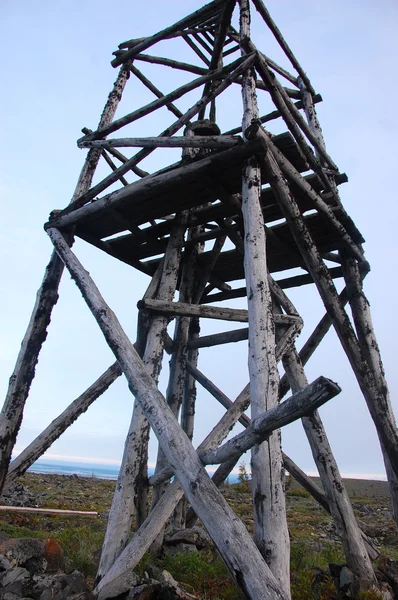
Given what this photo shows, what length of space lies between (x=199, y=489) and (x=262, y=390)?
0.87m

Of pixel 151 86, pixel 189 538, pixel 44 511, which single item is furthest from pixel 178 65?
pixel 44 511

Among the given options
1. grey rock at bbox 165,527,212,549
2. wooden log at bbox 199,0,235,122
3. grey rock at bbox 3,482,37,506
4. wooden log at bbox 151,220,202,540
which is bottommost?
grey rock at bbox 3,482,37,506

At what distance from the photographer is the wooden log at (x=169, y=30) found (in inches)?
A: 267

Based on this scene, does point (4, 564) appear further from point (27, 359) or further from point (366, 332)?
point (366, 332)

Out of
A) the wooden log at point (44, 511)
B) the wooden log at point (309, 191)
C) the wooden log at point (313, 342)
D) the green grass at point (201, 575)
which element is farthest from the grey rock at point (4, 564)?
the wooden log at point (44, 511)

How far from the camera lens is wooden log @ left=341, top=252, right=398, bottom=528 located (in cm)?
495

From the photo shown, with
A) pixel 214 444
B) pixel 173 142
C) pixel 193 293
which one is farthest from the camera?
pixel 193 293

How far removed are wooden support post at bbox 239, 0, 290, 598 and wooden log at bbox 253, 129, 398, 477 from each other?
59 cm

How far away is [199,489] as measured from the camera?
9.38 feet

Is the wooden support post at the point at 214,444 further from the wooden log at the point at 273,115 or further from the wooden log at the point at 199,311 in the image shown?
the wooden log at the point at 273,115

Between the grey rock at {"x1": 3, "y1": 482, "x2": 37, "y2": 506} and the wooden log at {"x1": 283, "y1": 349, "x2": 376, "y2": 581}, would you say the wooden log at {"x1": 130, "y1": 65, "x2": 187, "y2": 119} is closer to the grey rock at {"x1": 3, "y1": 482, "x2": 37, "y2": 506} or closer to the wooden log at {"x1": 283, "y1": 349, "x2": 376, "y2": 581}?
the wooden log at {"x1": 283, "y1": 349, "x2": 376, "y2": 581}

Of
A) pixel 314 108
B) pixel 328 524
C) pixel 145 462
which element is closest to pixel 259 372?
pixel 145 462

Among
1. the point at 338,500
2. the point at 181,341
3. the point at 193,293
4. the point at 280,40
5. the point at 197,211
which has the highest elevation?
the point at 280,40

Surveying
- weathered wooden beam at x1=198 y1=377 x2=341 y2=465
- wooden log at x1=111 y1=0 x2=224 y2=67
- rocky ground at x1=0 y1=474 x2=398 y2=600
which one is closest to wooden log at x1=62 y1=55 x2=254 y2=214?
wooden log at x1=111 y1=0 x2=224 y2=67
